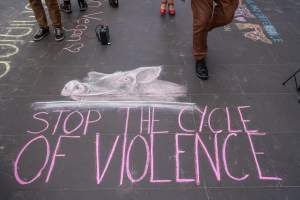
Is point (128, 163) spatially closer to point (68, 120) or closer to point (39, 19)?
point (68, 120)

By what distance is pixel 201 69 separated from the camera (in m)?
3.35

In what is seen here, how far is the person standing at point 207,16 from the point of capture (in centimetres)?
297

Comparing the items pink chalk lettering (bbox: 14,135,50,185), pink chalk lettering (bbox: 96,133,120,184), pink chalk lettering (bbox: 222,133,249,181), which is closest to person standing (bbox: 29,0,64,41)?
pink chalk lettering (bbox: 14,135,50,185)

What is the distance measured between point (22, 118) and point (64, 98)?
48 cm

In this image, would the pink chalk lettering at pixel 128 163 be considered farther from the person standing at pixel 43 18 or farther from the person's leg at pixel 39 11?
the person's leg at pixel 39 11

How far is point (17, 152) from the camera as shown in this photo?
2.48 meters

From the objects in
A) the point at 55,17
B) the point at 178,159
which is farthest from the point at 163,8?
the point at 178,159

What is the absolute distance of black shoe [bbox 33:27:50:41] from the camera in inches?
162

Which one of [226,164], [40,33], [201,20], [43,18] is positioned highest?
[201,20]

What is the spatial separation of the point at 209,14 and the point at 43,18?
102 inches

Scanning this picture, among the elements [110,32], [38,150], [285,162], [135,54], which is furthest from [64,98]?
[285,162]

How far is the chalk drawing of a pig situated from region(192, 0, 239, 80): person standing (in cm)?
52

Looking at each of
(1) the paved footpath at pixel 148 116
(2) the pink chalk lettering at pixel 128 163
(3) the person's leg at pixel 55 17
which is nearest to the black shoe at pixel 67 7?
(1) the paved footpath at pixel 148 116

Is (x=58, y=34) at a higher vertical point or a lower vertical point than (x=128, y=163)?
higher
